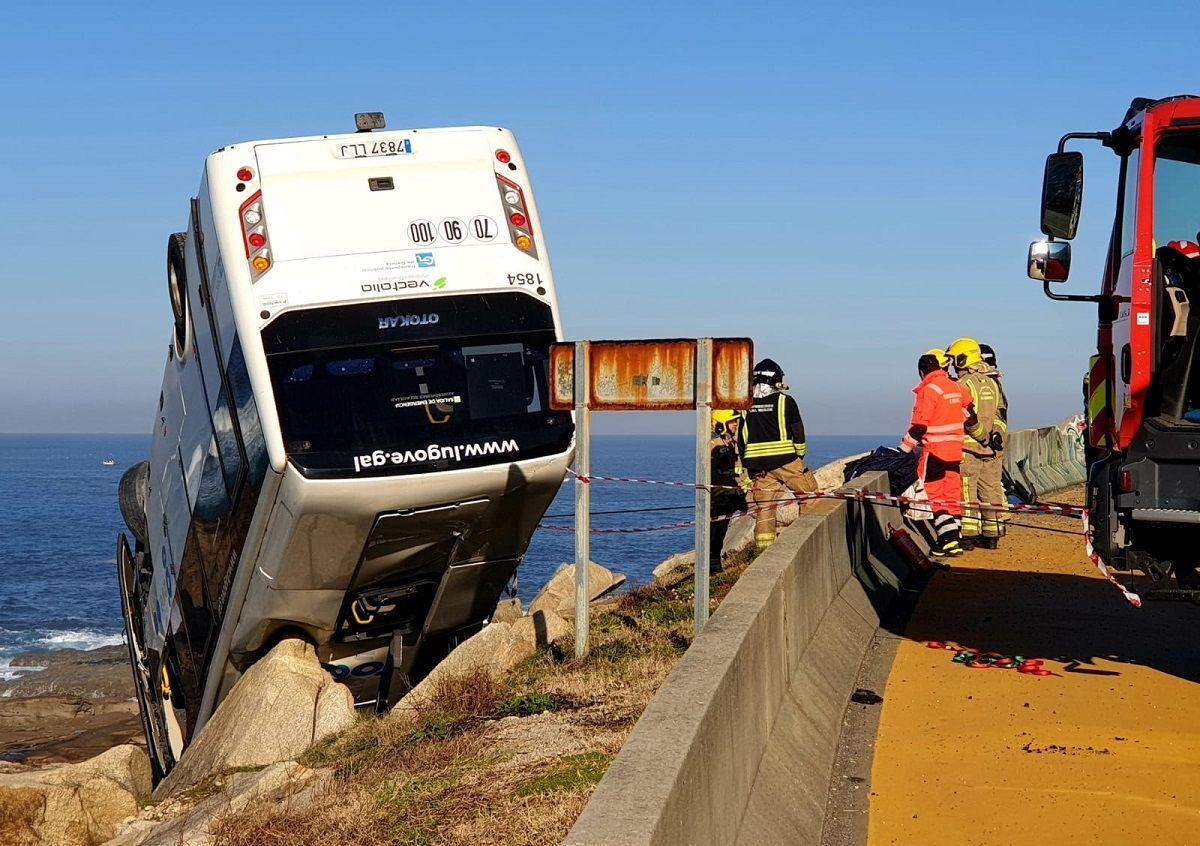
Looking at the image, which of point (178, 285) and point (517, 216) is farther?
point (178, 285)

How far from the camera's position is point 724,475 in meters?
15.4

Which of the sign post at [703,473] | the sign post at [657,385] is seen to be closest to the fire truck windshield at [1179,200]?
the sign post at [657,385]

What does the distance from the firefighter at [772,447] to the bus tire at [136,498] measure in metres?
6.14

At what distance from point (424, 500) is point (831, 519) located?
10.0ft

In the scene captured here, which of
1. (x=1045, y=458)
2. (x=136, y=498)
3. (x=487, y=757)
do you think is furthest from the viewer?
(x=1045, y=458)

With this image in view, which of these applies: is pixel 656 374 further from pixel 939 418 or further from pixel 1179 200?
pixel 939 418

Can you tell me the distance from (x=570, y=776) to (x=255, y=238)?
17.0 ft

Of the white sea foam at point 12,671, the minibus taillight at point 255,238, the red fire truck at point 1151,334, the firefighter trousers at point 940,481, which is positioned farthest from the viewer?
the white sea foam at point 12,671

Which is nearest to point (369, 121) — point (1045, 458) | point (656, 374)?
point (656, 374)

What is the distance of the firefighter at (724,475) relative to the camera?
15.0 m

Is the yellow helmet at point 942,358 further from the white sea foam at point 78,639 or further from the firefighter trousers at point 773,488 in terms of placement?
the white sea foam at point 78,639

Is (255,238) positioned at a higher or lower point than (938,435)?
higher

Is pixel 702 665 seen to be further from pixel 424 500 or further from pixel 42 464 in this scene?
pixel 42 464

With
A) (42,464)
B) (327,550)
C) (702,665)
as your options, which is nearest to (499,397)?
(327,550)
